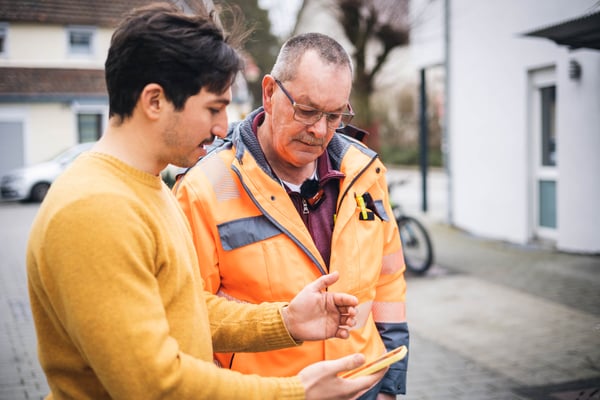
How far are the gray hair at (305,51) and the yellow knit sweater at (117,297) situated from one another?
96 centimetres

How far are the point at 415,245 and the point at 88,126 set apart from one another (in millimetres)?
21153

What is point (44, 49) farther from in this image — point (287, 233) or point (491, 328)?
point (287, 233)

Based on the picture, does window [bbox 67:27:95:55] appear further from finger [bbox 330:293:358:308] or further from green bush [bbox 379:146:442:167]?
finger [bbox 330:293:358:308]

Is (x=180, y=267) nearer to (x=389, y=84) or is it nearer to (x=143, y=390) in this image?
(x=143, y=390)

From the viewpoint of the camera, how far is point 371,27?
64.1 feet

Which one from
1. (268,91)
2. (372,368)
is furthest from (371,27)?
(372,368)

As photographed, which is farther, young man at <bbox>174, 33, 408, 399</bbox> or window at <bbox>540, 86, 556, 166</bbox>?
window at <bbox>540, 86, 556, 166</bbox>

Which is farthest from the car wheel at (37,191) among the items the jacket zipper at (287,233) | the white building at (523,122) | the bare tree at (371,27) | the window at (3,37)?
the jacket zipper at (287,233)

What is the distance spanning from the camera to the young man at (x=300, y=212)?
227cm

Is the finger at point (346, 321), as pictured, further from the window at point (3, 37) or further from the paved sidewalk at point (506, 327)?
the window at point (3, 37)

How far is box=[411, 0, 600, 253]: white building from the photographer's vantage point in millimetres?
9258

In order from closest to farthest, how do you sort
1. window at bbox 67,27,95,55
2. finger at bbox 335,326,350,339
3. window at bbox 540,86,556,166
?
finger at bbox 335,326,350,339
window at bbox 540,86,556,166
window at bbox 67,27,95,55

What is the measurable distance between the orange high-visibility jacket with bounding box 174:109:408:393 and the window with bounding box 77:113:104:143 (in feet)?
84.2

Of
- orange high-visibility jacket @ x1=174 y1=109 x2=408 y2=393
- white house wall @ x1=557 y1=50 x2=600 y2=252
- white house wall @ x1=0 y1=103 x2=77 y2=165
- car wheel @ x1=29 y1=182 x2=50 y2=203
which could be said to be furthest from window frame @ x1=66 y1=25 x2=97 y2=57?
orange high-visibility jacket @ x1=174 y1=109 x2=408 y2=393
